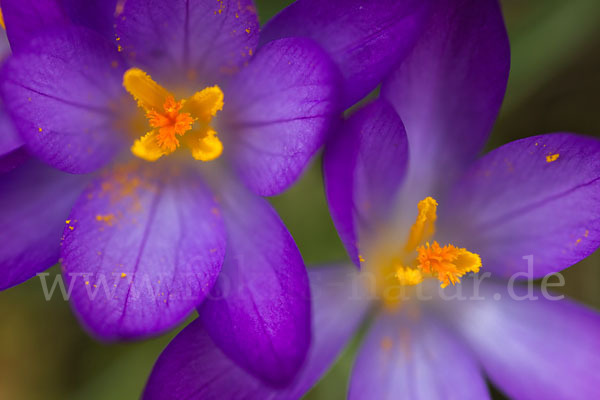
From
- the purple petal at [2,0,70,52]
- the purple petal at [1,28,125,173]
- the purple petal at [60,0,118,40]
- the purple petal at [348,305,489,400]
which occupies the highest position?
the purple petal at [60,0,118,40]

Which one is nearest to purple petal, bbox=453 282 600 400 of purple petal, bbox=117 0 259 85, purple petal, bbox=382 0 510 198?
purple petal, bbox=382 0 510 198

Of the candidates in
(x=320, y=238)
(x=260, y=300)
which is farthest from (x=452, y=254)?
(x=320, y=238)

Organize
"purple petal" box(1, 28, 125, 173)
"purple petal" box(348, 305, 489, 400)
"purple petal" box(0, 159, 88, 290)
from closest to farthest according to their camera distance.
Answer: "purple petal" box(1, 28, 125, 173) < "purple petal" box(0, 159, 88, 290) < "purple petal" box(348, 305, 489, 400)

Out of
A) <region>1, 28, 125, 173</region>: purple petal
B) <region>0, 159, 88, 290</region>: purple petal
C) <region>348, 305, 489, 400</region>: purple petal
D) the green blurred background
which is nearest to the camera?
<region>1, 28, 125, 173</region>: purple petal

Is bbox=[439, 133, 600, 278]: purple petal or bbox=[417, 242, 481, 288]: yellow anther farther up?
bbox=[439, 133, 600, 278]: purple petal

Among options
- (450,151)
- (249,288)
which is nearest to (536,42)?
(450,151)

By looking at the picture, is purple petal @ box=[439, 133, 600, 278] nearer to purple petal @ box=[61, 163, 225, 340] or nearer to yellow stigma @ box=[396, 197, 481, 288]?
yellow stigma @ box=[396, 197, 481, 288]

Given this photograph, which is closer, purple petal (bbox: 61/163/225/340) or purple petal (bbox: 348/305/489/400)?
purple petal (bbox: 61/163/225/340)
